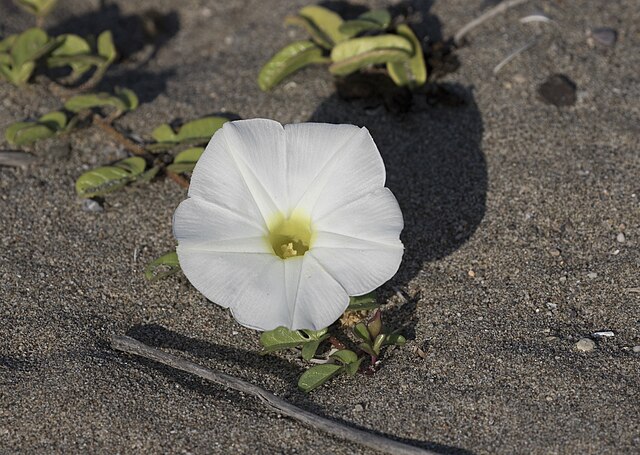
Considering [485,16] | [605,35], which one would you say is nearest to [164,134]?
[485,16]

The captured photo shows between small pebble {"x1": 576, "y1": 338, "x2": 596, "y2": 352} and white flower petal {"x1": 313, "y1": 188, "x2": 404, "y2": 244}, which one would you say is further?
small pebble {"x1": 576, "y1": 338, "x2": 596, "y2": 352}

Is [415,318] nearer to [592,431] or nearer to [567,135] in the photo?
[592,431]

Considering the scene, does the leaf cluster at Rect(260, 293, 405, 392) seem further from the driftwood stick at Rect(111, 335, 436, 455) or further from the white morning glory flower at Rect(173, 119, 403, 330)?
the white morning glory flower at Rect(173, 119, 403, 330)

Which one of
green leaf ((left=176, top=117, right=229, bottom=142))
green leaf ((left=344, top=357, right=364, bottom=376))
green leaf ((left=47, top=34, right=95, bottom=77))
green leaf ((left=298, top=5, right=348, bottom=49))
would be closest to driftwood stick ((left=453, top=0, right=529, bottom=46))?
green leaf ((left=298, top=5, right=348, bottom=49))

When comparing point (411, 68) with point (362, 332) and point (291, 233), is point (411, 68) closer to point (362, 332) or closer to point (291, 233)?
point (291, 233)

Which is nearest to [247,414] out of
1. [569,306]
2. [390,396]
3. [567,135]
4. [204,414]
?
[204,414]

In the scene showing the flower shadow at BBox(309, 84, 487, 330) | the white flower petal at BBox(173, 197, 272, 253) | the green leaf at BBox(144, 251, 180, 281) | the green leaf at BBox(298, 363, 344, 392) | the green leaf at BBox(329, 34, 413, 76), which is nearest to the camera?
the white flower petal at BBox(173, 197, 272, 253)
